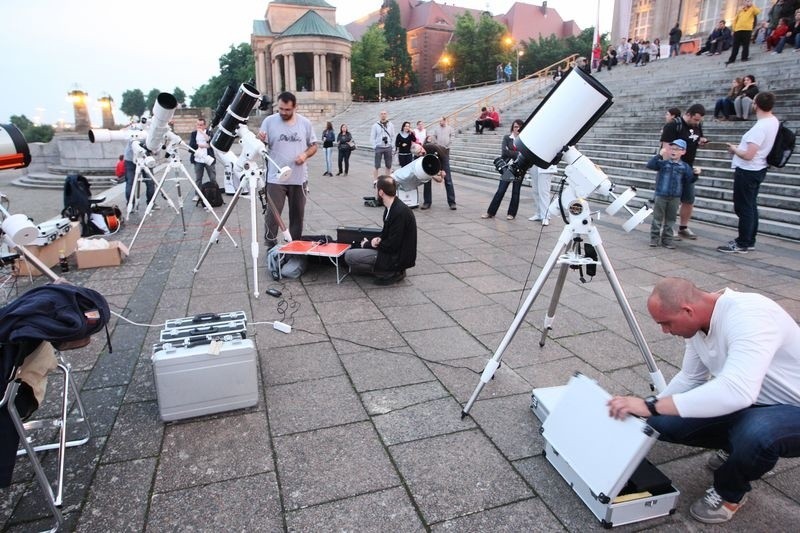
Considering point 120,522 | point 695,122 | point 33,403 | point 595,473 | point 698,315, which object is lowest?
point 120,522

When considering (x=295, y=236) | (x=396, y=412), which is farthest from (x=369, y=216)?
(x=396, y=412)

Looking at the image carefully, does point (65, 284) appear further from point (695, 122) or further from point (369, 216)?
point (695, 122)

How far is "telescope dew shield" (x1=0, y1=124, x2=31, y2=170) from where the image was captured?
264 centimetres

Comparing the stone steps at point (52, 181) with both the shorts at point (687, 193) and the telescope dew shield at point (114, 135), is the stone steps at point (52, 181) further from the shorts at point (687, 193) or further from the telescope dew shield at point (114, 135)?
the shorts at point (687, 193)

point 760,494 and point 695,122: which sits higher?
point 695,122

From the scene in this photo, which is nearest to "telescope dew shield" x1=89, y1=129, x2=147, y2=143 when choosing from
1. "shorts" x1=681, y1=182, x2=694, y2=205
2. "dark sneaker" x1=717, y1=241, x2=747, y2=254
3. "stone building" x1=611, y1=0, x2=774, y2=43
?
"shorts" x1=681, y1=182, x2=694, y2=205

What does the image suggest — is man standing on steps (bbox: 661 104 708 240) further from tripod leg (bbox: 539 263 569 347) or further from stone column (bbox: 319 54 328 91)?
stone column (bbox: 319 54 328 91)

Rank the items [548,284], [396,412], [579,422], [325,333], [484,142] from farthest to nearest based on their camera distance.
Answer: [484,142]
[548,284]
[325,333]
[396,412]
[579,422]

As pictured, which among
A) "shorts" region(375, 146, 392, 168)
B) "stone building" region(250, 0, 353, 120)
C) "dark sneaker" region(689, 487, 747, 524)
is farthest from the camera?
"stone building" region(250, 0, 353, 120)

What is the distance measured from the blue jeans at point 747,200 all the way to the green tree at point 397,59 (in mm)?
65386

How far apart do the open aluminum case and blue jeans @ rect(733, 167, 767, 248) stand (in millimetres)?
5818

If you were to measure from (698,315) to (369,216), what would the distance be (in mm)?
7660

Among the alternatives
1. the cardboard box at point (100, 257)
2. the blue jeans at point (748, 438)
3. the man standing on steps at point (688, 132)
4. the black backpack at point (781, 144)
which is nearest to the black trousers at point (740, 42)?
the man standing on steps at point (688, 132)

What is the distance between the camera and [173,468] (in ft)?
8.56
